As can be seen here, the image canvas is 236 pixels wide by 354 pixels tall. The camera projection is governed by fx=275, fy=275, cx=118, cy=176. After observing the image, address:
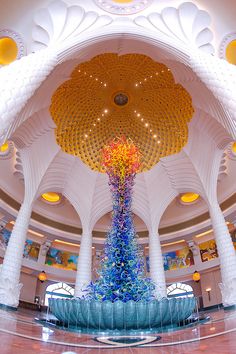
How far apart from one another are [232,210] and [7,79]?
1457cm

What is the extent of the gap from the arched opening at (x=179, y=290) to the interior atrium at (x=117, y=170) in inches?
4.7

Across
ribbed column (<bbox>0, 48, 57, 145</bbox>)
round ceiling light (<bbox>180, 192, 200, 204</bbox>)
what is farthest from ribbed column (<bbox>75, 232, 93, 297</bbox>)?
ribbed column (<bbox>0, 48, 57, 145</bbox>)

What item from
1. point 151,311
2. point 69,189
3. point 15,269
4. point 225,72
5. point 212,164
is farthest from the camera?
point 69,189

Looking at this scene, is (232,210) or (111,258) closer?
(111,258)

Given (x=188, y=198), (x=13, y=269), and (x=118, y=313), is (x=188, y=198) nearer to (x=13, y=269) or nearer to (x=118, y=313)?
(x=13, y=269)

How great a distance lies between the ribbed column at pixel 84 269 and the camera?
13.3m

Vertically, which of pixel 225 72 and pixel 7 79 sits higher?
pixel 225 72

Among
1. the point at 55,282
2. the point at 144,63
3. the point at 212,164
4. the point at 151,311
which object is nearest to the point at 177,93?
the point at 144,63

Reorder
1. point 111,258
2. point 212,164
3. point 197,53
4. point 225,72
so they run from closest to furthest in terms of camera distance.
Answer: point 225,72, point 197,53, point 111,258, point 212,164

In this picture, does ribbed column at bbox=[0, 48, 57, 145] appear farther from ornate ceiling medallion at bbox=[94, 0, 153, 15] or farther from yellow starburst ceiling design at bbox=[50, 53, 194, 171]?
yellow starburst ceiling design at bbox=[50, 53, 194, 171]

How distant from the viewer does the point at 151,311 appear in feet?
20.6

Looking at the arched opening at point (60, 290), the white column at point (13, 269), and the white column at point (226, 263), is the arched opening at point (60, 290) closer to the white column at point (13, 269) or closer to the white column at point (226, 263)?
the white column at point (13, 269)

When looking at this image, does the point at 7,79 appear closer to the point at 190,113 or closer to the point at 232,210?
the point at 190,113

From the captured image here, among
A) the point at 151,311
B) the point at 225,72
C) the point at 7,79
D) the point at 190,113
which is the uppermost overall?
the point at 190,113
